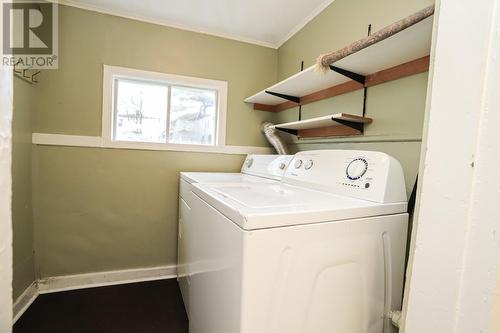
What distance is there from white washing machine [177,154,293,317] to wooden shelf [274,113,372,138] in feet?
1.04

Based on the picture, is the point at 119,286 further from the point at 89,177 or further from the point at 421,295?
the point at 421,295

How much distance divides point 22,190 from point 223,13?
203cm

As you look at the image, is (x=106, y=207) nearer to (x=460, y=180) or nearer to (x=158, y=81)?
(x=158, y=81)

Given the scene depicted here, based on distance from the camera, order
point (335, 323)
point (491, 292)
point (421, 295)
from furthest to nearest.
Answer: point (335, 323) < point (421, 295) < point (491, 292)

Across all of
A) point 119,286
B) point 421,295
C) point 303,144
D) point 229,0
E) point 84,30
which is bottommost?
point 119,286

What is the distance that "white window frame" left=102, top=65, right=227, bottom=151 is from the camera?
80.5 inches

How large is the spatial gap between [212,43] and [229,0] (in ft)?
1.77

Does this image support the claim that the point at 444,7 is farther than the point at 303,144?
No

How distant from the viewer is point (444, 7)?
56 centimetres

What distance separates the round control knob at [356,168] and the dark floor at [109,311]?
4.72 feet

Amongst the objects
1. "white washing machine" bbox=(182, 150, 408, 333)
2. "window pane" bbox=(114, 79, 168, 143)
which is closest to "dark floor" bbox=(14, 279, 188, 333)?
"white washing machine" bbox=(182, 150, 408, 333)

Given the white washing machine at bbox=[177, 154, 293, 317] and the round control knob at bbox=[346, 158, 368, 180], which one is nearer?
the round control knob at bbox=[346, 158, 368, 180]

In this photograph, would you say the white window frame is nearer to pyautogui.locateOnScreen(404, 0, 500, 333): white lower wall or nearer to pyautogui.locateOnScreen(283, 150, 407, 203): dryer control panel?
pyautogui.locateOnScreen(283, 150, 407, 203): dryer control panel

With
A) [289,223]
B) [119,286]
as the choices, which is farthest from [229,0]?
[119,286]
